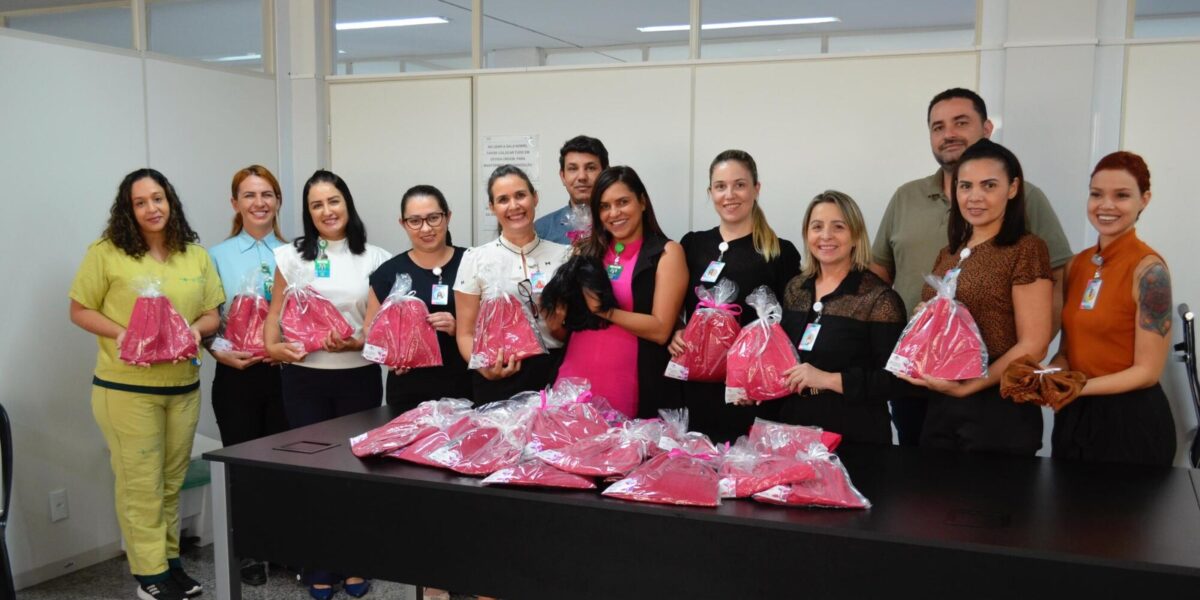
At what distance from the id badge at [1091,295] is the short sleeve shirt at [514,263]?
146cm

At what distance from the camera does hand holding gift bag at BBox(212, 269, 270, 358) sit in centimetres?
323

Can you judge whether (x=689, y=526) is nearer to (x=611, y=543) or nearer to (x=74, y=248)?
(x=611, y=543)

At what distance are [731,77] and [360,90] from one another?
76.1 inches

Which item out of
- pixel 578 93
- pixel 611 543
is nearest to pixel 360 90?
pixel 578 93

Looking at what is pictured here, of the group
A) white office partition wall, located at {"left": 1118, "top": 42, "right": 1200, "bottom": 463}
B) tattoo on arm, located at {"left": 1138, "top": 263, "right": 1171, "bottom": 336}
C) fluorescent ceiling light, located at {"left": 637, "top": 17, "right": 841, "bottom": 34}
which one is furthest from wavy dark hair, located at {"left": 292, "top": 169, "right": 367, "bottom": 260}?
white office partition wall, located at {"left": 1118, "top": 42, "right": 1200, "bottom": 463}

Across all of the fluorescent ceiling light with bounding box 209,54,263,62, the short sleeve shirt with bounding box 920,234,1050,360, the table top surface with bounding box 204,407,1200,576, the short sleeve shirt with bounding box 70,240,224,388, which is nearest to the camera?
the table top surface with bounding box 204,407,1200,576

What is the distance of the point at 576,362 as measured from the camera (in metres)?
2.65

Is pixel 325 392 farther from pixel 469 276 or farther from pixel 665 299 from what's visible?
pixel 665 299

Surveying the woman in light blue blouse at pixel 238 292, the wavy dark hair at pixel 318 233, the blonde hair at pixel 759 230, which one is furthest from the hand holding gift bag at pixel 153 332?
the blonde hair at pixel 759 230

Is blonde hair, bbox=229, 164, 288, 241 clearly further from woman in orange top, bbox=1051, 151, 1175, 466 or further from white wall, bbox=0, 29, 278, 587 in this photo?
woman in orange top, bbox=1051, 151, 1175, 466

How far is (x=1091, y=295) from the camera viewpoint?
2.25 metres

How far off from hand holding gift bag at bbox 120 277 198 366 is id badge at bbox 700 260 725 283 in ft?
5.95

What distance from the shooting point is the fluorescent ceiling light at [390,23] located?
4.40 meters

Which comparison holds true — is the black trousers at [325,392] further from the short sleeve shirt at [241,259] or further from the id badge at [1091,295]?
the id badge at [1091,295]
